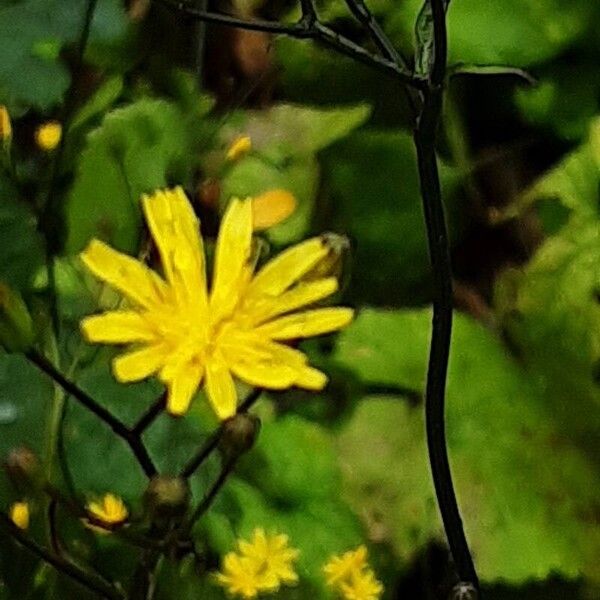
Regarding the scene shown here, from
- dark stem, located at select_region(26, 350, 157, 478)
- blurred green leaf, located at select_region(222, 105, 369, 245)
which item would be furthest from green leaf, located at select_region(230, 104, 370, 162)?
dark stem, located at select_region(26, 350, 157, 478)

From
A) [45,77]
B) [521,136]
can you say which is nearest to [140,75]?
[45,77]

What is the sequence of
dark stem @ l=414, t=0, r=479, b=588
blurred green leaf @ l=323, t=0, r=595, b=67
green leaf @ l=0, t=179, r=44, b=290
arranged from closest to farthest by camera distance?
dark stem @ l=414, t=0, r=479, b=588, green leaf @ l=0, t=179, r=44, b=290, blurred green leaf @ l=323, t=0, r=595, b=67

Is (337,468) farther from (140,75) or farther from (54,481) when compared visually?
(140,75)

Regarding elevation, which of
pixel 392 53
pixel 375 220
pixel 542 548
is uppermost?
pixel 392 53

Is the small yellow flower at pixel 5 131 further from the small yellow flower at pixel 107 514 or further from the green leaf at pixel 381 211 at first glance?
the green leaf at pixel 381 211

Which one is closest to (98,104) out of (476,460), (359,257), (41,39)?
(41,39)

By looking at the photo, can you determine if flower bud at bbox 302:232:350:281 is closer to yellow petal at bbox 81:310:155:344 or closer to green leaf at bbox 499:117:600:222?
yellow petal at bbox 81:310:155:344

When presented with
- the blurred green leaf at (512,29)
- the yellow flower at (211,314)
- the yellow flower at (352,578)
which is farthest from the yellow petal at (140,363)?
the blurred green leaf at (512,29)

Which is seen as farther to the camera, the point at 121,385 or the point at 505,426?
the point at 505,426
